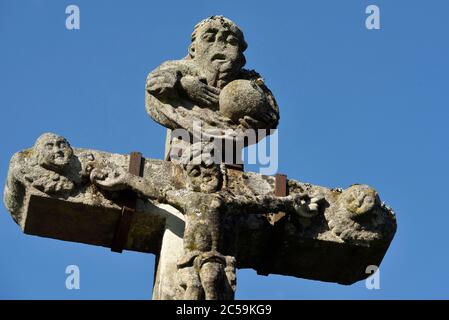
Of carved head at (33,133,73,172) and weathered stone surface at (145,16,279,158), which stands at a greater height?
weathered stone surface at (145,16,279,158)

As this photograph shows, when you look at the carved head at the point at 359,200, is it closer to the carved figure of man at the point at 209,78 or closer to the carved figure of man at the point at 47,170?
the carved figure of man at the point at 209,78

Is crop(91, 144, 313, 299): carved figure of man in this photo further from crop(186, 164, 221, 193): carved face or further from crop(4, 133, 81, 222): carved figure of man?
crop(4, 133, 81, 222): carved figure of man

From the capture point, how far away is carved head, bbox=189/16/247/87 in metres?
12.8

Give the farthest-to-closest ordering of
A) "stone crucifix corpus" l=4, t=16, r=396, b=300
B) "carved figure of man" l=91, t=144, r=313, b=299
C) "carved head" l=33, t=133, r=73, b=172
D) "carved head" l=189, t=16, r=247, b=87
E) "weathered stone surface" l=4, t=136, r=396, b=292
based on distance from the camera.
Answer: "carved head" l=189, t=16, r=247, b=87, "carved head" l=33, t=133, r=73, b=172, "weathered stone surface" l=4, t=136, r=396, b=292, "stone crucifix corpus" l=4, t=16, r=396, b=300, "carved figure of man" l=91, t=144, r=313, b=299

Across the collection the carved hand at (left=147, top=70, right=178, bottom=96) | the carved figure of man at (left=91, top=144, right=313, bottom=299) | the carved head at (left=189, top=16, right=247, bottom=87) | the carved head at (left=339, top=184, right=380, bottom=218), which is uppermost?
the carved head at (left=189, top=16, right=247, bottom=87)

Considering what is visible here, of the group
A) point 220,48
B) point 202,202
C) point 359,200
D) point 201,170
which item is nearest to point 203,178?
point 201,170

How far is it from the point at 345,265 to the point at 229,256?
1577mm

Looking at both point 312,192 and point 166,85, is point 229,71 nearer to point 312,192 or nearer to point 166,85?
point 166,85

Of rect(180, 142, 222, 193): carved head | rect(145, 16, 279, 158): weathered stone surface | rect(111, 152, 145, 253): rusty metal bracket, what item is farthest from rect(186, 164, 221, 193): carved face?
rect(145, 16, 279, 158): weathered stone surface

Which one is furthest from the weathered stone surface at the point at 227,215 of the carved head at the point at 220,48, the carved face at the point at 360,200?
the carved head at the point at 220,48

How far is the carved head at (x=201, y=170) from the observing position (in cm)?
1146

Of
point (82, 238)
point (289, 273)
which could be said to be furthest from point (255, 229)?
point (82, 238)

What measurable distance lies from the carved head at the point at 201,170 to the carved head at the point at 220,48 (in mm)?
1246
